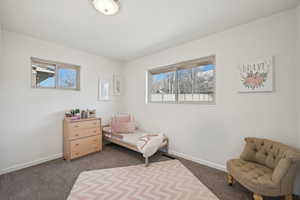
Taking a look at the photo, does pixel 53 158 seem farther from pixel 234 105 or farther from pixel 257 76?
pixel 257 76

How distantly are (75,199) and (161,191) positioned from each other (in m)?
1.08

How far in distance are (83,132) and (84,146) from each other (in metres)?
0.31

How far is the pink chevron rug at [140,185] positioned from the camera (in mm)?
1676

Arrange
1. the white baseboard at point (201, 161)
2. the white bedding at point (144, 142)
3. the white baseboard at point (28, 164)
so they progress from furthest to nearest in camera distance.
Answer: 1. the white bedding at point (144, 142)
2. the white baseboard at point (201, 161)
3. the white baseboard at point (28, 164)

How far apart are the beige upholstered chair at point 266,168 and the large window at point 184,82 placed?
103cm

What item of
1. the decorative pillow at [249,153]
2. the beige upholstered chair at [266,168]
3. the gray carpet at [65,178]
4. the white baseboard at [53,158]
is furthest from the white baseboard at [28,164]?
the decorative pillow at [249,153]

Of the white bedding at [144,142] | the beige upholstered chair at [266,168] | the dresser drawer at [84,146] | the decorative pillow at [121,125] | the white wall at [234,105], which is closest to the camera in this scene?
the beige upholstered chair at [266,168]

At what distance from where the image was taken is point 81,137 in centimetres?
284

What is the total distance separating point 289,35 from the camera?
1752 mm

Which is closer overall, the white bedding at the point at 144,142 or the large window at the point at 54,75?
the white bedding at the point at 144,142

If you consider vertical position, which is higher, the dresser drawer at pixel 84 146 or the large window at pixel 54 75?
the large window at pixel 54 75

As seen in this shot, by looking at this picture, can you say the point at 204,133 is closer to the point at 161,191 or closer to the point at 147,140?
the point at 147,140

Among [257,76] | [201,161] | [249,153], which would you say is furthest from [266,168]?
[257,76]

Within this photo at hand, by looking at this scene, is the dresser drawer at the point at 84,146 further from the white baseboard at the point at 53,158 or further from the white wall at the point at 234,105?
the white wall at the point at 234,105
